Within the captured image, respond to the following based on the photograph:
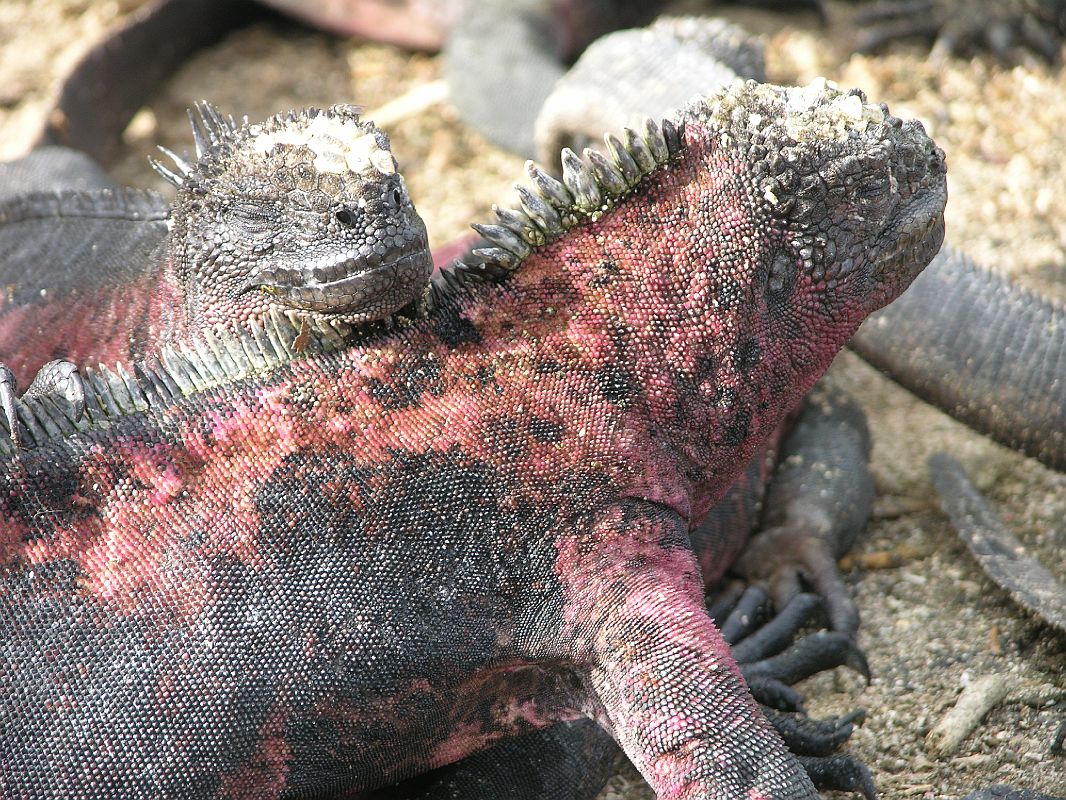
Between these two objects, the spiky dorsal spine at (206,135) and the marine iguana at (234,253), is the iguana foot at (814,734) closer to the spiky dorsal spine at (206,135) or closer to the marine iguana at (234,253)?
the marine iguana at (234,253)

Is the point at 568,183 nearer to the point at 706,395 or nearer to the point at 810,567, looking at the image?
the point at 706,395

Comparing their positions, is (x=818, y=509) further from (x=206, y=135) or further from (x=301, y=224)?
(x=206, y=135)

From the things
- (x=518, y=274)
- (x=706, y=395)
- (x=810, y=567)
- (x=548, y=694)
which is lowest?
(x=810, y=567)

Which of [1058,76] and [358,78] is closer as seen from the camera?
[1058,76]

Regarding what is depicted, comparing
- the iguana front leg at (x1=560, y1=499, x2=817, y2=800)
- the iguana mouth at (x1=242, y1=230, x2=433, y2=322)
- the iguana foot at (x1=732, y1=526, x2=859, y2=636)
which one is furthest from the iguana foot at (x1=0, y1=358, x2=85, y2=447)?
the iguana foot at (x1=732, y1=526, x2=859, y2=636)

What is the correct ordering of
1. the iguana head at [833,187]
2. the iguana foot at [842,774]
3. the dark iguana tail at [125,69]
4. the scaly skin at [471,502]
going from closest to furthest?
the scaly skin at [471,502], the iguana head at [833,187], the iguana foot at [842,774], the dark iguana tail at [125,69]

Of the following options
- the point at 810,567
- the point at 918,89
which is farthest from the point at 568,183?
the point at 918,89

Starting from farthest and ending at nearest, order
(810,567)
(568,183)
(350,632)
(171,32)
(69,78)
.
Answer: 1. (171,32)
2. (69,78)
3. (810,567)
4. (568,183)
5. (350,632)

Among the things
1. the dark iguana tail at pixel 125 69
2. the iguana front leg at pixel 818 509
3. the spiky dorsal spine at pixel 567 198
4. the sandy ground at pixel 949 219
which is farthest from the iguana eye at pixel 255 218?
the dark iguana tail at pixel 125 69

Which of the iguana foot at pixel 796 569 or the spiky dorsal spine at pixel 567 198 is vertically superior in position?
the spiky dorsal spine at pixel 567 198
